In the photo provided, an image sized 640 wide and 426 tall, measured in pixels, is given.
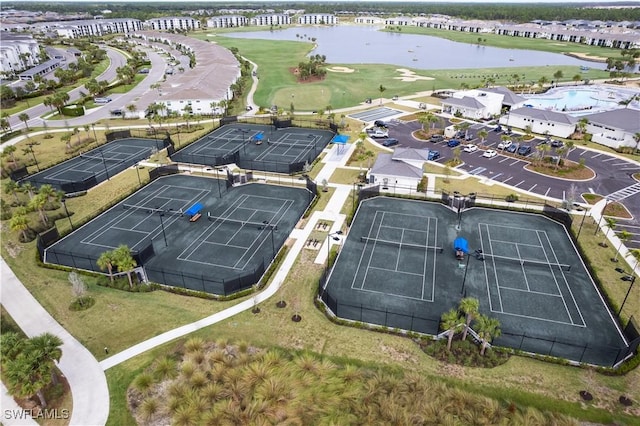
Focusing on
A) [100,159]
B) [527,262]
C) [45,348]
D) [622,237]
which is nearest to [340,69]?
[100,159]

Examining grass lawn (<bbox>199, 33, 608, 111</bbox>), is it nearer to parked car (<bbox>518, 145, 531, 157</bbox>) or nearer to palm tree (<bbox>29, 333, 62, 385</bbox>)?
parked car (<bbox>518, 145, 531, 157</bbox>)

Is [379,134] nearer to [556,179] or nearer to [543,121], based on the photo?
[556,179]

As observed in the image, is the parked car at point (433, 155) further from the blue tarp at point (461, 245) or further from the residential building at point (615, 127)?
the residential building at point (615, 127)

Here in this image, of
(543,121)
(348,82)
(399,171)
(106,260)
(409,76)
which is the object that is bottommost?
(106,260)

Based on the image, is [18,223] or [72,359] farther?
[18,223]

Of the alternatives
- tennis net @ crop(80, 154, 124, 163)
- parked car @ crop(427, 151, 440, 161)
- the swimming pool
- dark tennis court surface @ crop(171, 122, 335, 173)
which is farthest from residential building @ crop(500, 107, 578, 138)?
tennis net @ crop(80, 154, 124, 163)

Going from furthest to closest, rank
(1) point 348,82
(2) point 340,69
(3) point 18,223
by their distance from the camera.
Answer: (2) point 340,69 → (1) point 348,82 → (3) point 18,223
